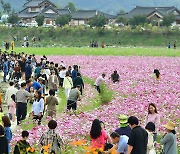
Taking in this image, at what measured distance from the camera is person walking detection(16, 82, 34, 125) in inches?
714

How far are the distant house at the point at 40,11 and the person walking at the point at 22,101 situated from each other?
347ft

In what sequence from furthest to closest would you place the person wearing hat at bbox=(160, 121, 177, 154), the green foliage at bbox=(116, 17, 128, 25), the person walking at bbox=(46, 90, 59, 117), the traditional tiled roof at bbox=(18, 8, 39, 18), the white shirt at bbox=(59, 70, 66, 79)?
the traditional tiled roof at bbox=(18, 8, 39, 18)
the green foliage at bbox=(116, 17, 128, 25)
the white shirt at bbox=(59, 70, 66, 79)
the person walking at bbox=(46, 90, 59, 117)
the person wearing hat at bbox=(160, 121, 177, 154)

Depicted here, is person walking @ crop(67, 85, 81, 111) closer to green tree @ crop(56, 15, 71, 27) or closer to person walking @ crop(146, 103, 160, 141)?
person walking @ crop(146, 103, 160, 141)

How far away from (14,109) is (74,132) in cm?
479

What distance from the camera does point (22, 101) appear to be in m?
18.2

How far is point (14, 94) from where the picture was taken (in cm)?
1855

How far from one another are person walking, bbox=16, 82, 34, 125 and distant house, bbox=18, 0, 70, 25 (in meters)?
106

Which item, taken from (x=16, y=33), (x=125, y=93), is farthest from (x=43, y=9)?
(x=125, y=93)

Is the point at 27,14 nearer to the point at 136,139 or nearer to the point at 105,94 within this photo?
the point at 105,94

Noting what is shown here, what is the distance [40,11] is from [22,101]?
112 metres

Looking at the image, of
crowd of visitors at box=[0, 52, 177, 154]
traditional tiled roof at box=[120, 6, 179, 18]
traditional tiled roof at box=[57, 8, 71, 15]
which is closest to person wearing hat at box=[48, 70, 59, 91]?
crowd of visitors at box=[0, 52, 177, 154]

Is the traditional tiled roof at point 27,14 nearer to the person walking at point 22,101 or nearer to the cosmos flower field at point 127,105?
the cosmos flower field at point 127,105

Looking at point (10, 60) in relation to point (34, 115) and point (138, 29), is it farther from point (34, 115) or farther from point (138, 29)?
point (138, 29)

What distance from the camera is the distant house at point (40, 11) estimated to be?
123250 mm
